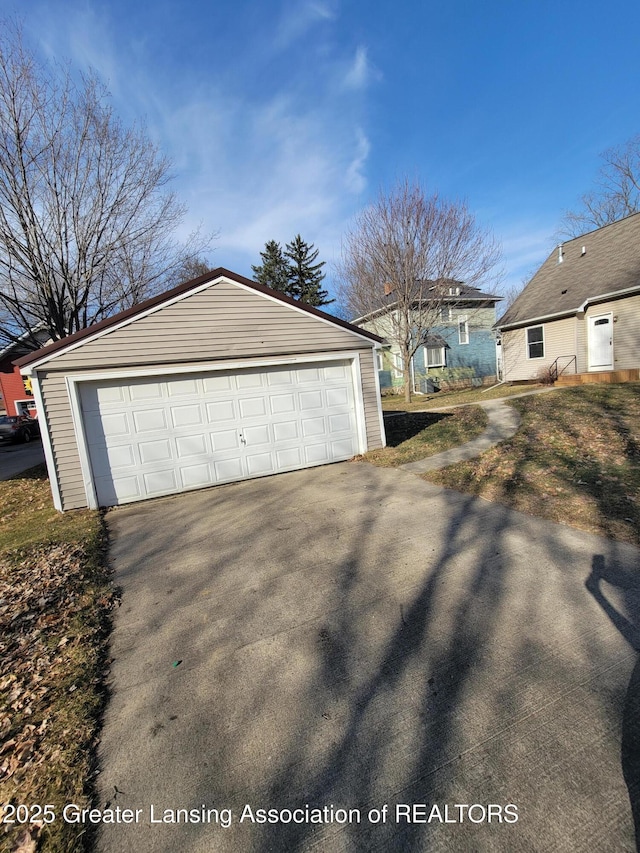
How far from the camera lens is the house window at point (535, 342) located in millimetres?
17297

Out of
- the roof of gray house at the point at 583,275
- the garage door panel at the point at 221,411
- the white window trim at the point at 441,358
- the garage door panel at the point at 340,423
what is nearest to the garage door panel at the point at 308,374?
the garage door panel at the point at 340,423

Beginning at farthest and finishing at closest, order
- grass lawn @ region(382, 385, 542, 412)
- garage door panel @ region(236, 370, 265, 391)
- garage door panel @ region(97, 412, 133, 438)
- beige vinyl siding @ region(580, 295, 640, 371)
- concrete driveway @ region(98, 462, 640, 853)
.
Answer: grass lawn @ region(382, 385, 542, 412) → beige vinyl siding @ region(580, 295, 640, 371) → garage door panel @ region(236, 370, 265, 391) → garage door panel @ region(97, 412, 133, 438) → concrete driveway @ region(98, 462, 640, 853)

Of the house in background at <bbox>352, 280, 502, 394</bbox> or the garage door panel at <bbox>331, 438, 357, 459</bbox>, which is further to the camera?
the house in background at <bbox>352, 280, 502, 394</bbox>

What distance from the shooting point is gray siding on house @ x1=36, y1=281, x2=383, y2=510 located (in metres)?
6.68

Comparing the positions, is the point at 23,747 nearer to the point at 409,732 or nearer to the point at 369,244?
the point at 409,732

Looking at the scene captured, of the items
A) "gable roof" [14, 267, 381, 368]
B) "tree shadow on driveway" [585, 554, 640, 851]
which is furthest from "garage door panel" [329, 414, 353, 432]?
"tree shadow on driveway" [585, 554, 640, 851]

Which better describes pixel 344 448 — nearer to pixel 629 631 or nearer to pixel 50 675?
pixel 629 631

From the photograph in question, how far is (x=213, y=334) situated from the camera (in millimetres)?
7531

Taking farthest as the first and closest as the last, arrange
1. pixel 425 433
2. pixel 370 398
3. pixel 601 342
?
pixel 601 342 → pixel 425 433 → pixel 370 398

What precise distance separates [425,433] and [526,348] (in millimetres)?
10916

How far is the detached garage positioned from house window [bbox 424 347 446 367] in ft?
52.0

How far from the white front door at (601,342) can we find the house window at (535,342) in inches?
84.4

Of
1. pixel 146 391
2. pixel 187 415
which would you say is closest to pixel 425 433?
pixel 187 415

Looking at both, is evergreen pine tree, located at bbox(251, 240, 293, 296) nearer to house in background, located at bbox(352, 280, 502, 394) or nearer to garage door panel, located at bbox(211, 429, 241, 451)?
house in background, located at bbox(352, 280, 502, 394)
